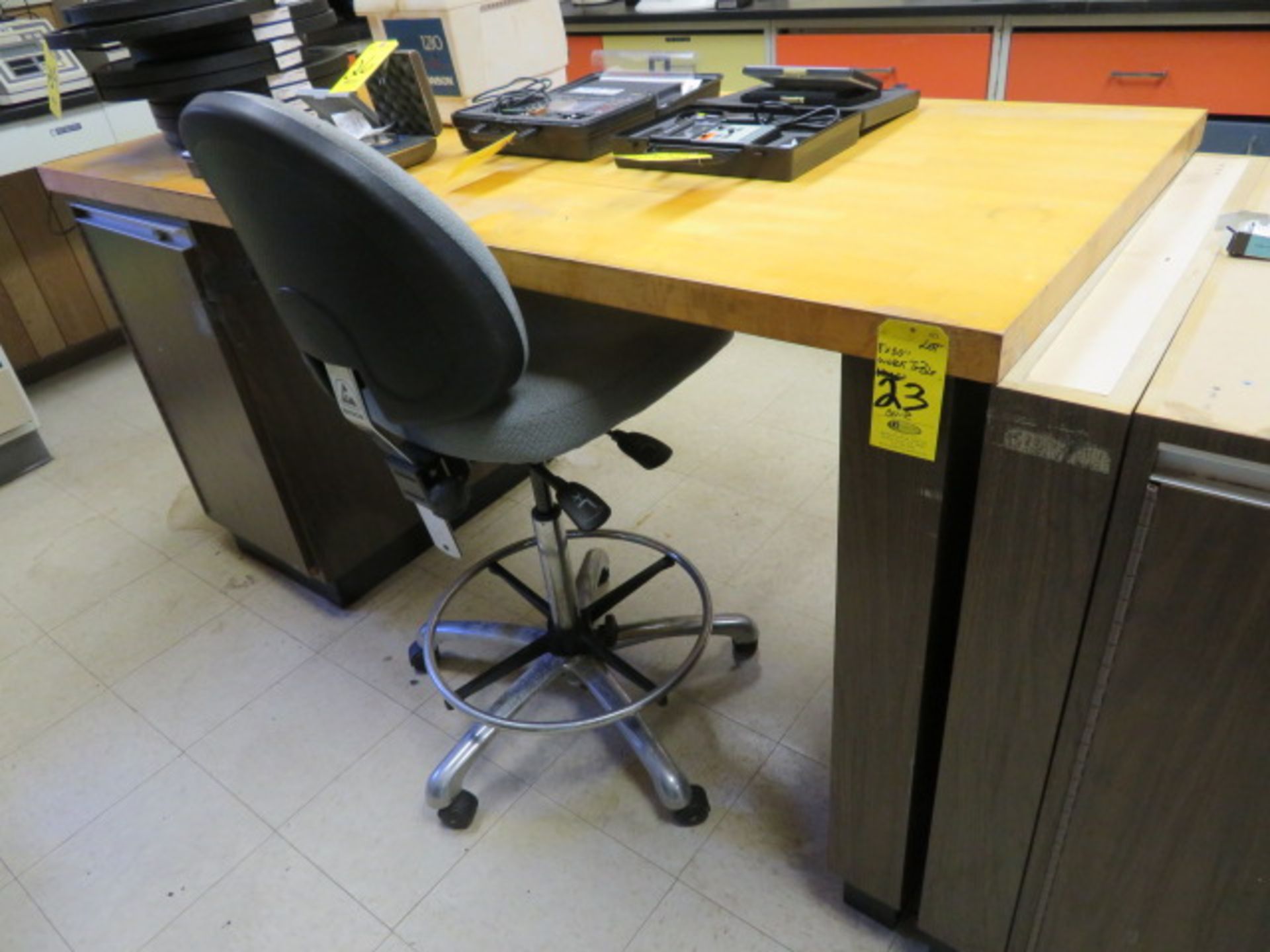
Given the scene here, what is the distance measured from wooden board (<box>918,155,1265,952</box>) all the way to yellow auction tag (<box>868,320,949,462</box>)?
0.05 metres

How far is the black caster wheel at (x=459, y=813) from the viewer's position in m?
1.35

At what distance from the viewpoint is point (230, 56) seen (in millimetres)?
1317

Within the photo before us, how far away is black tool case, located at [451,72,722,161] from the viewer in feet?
3.67

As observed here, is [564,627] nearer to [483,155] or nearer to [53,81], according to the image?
[483,155]

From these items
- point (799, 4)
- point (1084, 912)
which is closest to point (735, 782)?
point (1084, 912)

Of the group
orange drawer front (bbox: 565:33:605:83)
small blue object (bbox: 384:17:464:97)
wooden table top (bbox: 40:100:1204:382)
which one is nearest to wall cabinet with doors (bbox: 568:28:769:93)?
orange drawer front (bbox: 565:33:605:83)

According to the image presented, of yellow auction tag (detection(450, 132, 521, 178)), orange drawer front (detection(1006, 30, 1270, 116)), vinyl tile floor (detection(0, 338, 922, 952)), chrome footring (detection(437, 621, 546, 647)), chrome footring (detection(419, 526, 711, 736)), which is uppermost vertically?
yellow auction tag (detection(450, 132, 521, 178))

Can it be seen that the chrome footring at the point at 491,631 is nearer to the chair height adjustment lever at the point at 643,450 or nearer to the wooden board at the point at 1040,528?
the chair height adjustment lever at the point at 643,450

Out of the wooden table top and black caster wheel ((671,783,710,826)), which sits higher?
the wooden table top

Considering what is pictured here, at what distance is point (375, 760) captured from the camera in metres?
1.49

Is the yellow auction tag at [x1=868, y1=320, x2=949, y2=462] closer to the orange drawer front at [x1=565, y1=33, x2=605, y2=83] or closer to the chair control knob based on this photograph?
the chair control knob

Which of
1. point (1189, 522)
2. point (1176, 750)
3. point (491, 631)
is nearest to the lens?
point (1189, 522)

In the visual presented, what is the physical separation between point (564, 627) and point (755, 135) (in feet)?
2.87

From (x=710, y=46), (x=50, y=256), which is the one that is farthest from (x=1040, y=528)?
(x=50, y=256)
